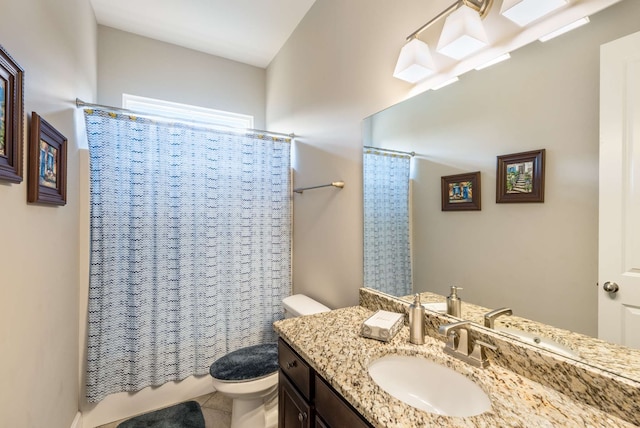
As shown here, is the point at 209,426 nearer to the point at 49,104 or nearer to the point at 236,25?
the point at 49,104

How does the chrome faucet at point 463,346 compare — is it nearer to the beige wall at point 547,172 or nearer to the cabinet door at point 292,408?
the beige wall at point 547,172

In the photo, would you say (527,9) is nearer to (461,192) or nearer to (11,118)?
(461,192)

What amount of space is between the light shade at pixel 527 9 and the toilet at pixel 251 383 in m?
1.66

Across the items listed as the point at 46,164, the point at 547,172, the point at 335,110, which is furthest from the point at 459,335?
the point at 46,164

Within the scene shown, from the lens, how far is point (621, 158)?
0.70m

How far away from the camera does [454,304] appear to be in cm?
110

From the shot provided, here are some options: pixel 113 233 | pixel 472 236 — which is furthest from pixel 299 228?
pixel 472 236

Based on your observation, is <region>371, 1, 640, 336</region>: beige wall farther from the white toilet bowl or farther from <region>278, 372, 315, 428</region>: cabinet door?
the white toilet bowl

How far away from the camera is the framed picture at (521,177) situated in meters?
0.86

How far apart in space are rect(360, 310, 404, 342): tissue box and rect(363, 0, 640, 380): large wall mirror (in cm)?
20

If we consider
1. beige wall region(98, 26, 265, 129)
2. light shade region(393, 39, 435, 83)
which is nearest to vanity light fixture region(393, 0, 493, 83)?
light shade region(393, 39, 435, 83)

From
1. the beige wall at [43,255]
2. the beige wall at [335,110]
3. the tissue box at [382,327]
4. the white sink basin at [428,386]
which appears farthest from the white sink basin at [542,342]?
the beige wall at [43,255]

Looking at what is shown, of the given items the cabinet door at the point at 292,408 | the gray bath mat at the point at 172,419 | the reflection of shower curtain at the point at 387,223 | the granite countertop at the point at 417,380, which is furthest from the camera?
the gray bath mat at the point at 172,419

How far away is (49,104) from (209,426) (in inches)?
79.0
